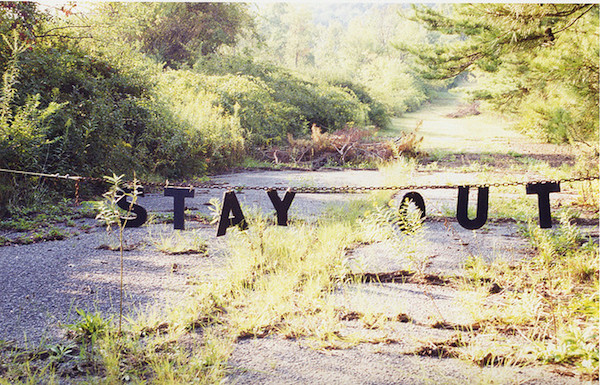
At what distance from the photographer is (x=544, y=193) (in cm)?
307

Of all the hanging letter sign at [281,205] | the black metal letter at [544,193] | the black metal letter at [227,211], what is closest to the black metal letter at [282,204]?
the hanging letter sign at [281,205]

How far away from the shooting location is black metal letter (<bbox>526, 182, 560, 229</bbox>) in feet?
9.92

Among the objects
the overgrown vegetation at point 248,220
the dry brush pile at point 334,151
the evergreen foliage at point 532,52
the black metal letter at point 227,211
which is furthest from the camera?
the dry brush pile at point 334,151

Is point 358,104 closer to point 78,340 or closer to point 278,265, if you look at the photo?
point 278,265

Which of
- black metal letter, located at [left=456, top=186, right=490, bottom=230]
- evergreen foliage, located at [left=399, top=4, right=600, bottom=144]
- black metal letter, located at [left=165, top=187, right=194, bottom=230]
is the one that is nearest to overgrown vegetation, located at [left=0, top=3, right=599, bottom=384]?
evergreen foliage, located at [left=399, top=4, right=600, bottom=144]

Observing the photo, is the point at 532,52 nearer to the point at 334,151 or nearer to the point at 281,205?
the point at 281,205

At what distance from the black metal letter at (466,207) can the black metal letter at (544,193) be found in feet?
0.87

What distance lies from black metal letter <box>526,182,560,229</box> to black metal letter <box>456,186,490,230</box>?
0.87 feet

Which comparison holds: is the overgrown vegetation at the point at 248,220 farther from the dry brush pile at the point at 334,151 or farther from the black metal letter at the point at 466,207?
the black metal letter at the point at 466,207

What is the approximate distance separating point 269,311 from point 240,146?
868cm

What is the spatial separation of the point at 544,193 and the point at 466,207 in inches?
18.8

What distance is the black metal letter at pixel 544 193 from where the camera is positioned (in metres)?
3.02

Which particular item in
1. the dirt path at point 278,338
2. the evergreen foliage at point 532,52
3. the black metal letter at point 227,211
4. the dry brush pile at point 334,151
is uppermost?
the evergreen foliage at point 532,52

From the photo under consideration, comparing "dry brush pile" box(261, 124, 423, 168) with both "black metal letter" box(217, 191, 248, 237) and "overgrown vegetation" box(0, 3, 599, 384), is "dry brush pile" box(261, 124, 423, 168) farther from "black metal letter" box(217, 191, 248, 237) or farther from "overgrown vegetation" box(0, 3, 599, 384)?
"black metal letter" box(217, 191, 248, 237)
